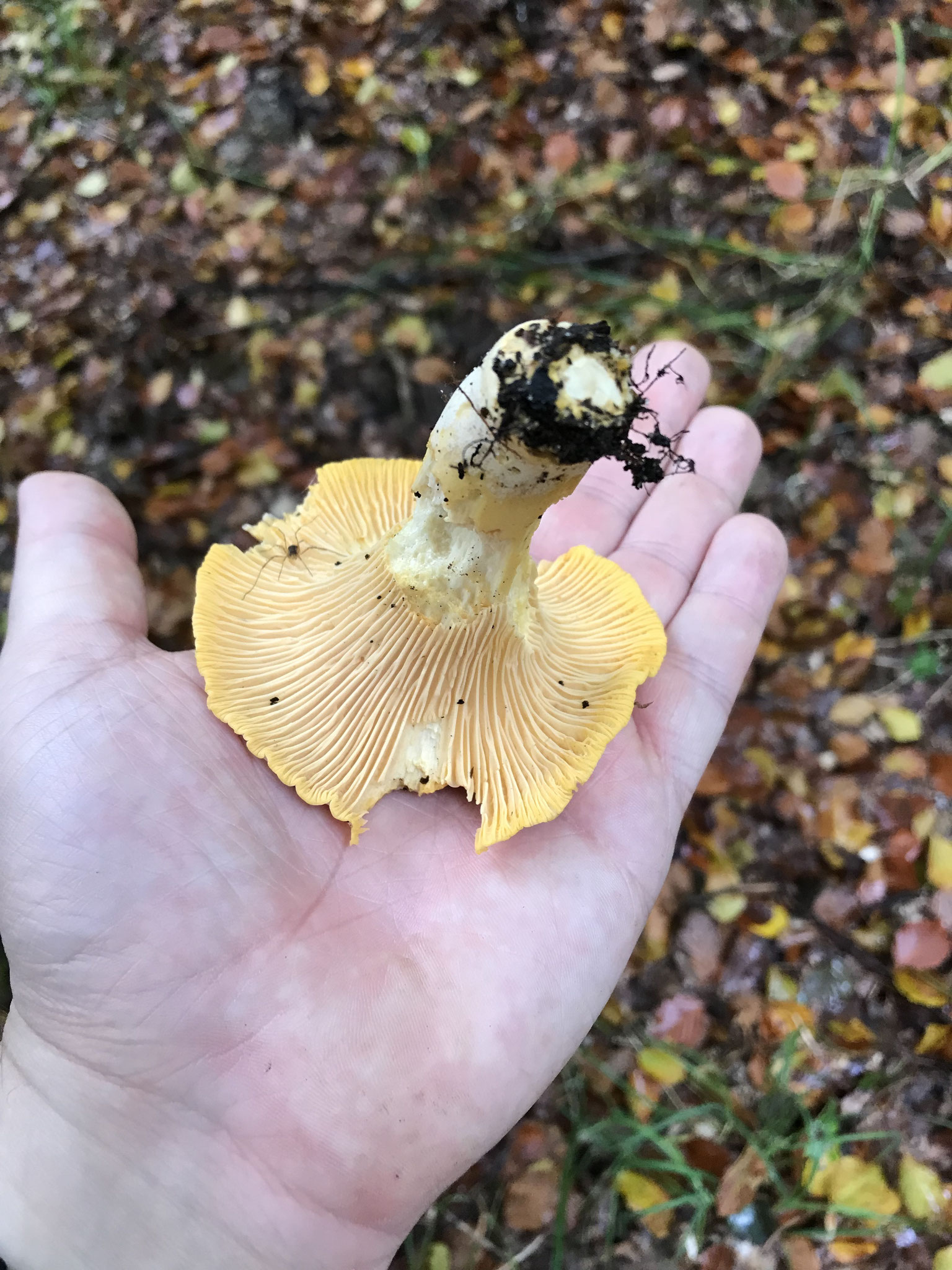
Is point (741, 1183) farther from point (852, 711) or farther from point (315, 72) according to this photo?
point (315, 72)

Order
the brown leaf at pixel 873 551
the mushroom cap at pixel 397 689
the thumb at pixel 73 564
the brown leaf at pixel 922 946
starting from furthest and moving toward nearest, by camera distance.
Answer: the brown leaf at pixel 873 551 → the brown leaf at pixel 922 946 → the thumb at pixel 73 564 → the mushroom cap at pixel 397 689

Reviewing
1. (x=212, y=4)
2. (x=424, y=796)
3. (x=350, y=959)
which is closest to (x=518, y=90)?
(x=212, y=4)

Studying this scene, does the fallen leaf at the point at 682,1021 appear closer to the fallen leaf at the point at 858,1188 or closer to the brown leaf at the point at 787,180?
the fallen leaf at the point at 858,1188

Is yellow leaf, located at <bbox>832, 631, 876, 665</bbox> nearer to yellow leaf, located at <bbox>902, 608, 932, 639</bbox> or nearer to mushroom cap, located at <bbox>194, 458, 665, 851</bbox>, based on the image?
yellow leaf, located at <bbox>902, 608, 932, 639</bbox>

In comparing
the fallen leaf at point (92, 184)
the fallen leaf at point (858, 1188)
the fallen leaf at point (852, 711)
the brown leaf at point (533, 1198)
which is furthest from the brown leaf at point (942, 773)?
the fallen leaf at point (92, 184)

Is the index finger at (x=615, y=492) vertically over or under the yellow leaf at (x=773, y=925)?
over
